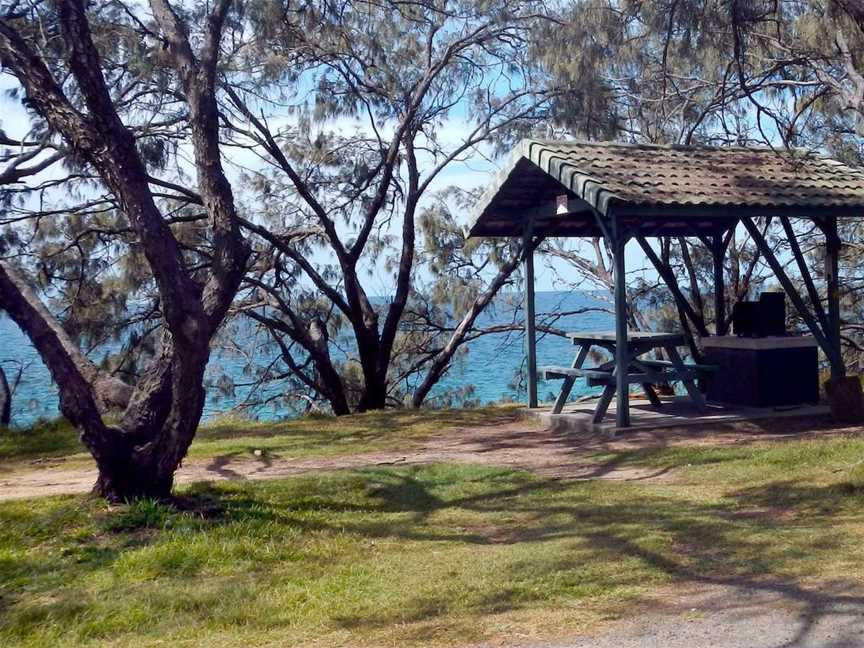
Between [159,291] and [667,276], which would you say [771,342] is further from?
[159,291]

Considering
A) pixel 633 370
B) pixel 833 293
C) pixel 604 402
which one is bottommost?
pixel 604 402

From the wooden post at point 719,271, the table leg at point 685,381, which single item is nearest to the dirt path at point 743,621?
the table leg at point 685,381

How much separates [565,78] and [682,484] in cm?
939

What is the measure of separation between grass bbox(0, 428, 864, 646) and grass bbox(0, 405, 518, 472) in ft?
7.64

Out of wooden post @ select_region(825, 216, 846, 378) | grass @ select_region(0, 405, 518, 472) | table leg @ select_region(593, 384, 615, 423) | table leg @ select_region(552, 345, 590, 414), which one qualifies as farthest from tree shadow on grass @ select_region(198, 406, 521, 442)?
wooden post @ select_region(825, 216, 846, 378)

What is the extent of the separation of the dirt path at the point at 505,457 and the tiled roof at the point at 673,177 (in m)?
2.38

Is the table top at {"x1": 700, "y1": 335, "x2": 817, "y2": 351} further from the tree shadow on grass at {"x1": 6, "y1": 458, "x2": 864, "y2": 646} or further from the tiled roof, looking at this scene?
the tree shadow on grass at {"x1": 6, "y1": 458, "x2": 864, "y2": 646}

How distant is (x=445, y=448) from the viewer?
35.9ft

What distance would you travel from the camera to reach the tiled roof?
10609 mm

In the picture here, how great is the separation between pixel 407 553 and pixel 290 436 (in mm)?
5994

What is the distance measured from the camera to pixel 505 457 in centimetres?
1020

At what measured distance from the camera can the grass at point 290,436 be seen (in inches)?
429

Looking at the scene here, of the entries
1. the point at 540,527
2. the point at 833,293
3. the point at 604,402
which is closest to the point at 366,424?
the point at 604,402

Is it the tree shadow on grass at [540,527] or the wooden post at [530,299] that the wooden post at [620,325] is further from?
the tree shadow on grass at [540,527]
